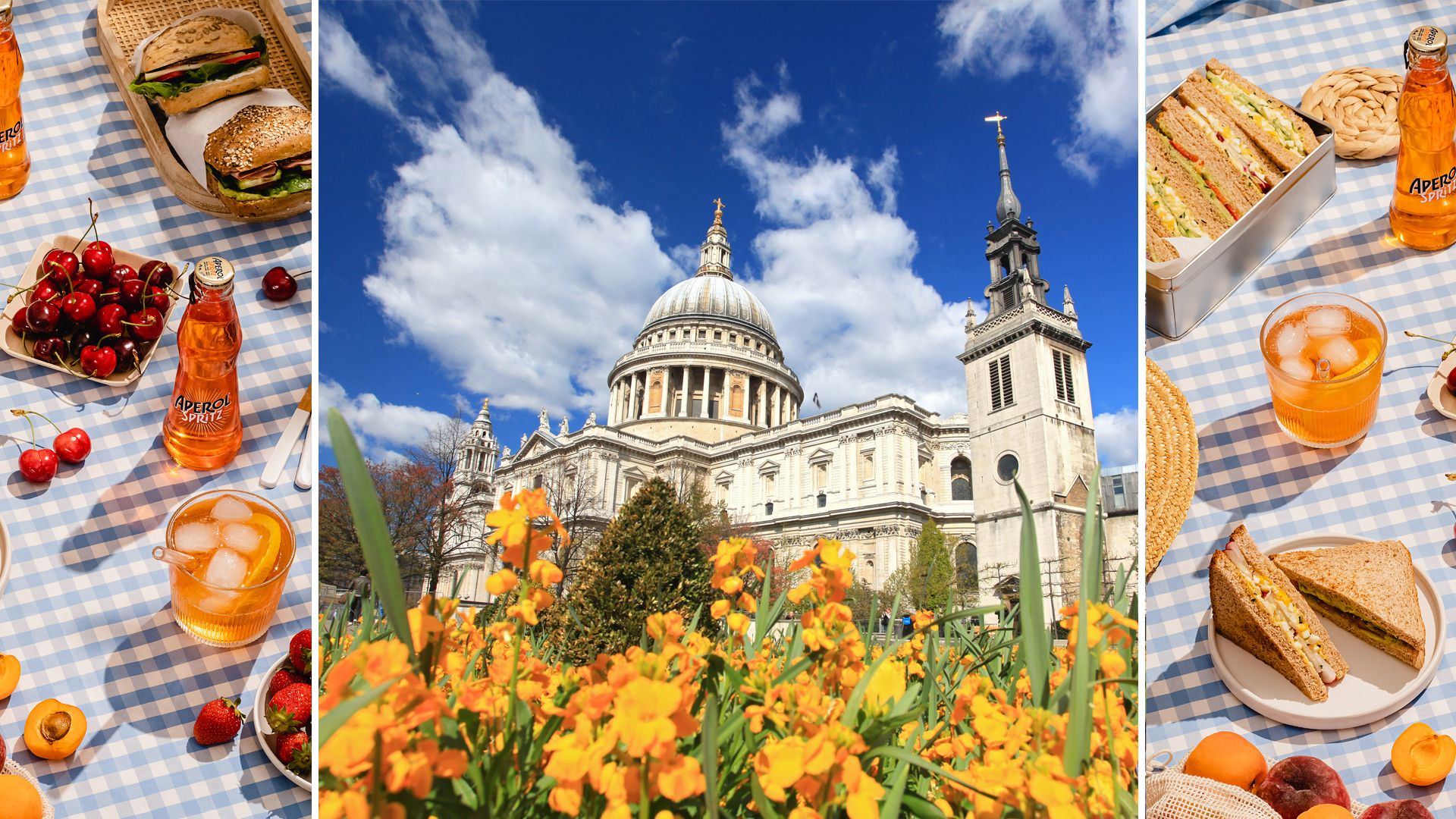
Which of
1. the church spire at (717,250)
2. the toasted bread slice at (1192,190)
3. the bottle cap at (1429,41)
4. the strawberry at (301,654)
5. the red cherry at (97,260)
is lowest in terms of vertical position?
the strawberry at (301,654)

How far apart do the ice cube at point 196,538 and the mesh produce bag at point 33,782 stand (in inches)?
14.2

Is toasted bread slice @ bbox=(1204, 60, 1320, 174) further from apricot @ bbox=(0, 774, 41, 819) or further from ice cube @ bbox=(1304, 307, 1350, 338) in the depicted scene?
apricot @ bbox=(0, 774, 41, 819)

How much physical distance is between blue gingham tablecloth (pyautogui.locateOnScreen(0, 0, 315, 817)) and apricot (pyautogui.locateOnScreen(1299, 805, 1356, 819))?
4.58ft

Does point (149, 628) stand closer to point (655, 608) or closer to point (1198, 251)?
point (655, 608)

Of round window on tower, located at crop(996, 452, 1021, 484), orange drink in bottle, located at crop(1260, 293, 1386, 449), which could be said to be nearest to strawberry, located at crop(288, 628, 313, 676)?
round window on tower, located at crop(996, 452, 1021, 484)

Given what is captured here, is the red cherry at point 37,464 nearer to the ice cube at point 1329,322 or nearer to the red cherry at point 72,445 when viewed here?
the red cherry at point 72,445

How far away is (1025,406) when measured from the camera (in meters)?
0.54

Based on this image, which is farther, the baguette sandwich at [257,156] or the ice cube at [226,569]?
the baguette sandwich at [257,156]

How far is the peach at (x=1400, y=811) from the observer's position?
109cm

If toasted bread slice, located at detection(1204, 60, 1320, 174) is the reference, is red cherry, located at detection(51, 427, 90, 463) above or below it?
below

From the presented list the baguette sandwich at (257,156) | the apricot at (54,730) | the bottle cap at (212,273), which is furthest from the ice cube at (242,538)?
the baguette sandwich at (257,156)

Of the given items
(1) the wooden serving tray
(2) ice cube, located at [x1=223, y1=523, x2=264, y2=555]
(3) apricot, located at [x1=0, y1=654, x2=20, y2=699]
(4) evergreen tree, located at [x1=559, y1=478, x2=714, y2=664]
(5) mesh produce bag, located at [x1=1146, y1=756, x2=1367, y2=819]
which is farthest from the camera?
(1) the wooden serving tray

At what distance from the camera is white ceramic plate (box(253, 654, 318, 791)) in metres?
1.24

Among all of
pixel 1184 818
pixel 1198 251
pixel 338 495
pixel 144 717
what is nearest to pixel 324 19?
pixel 338 495
